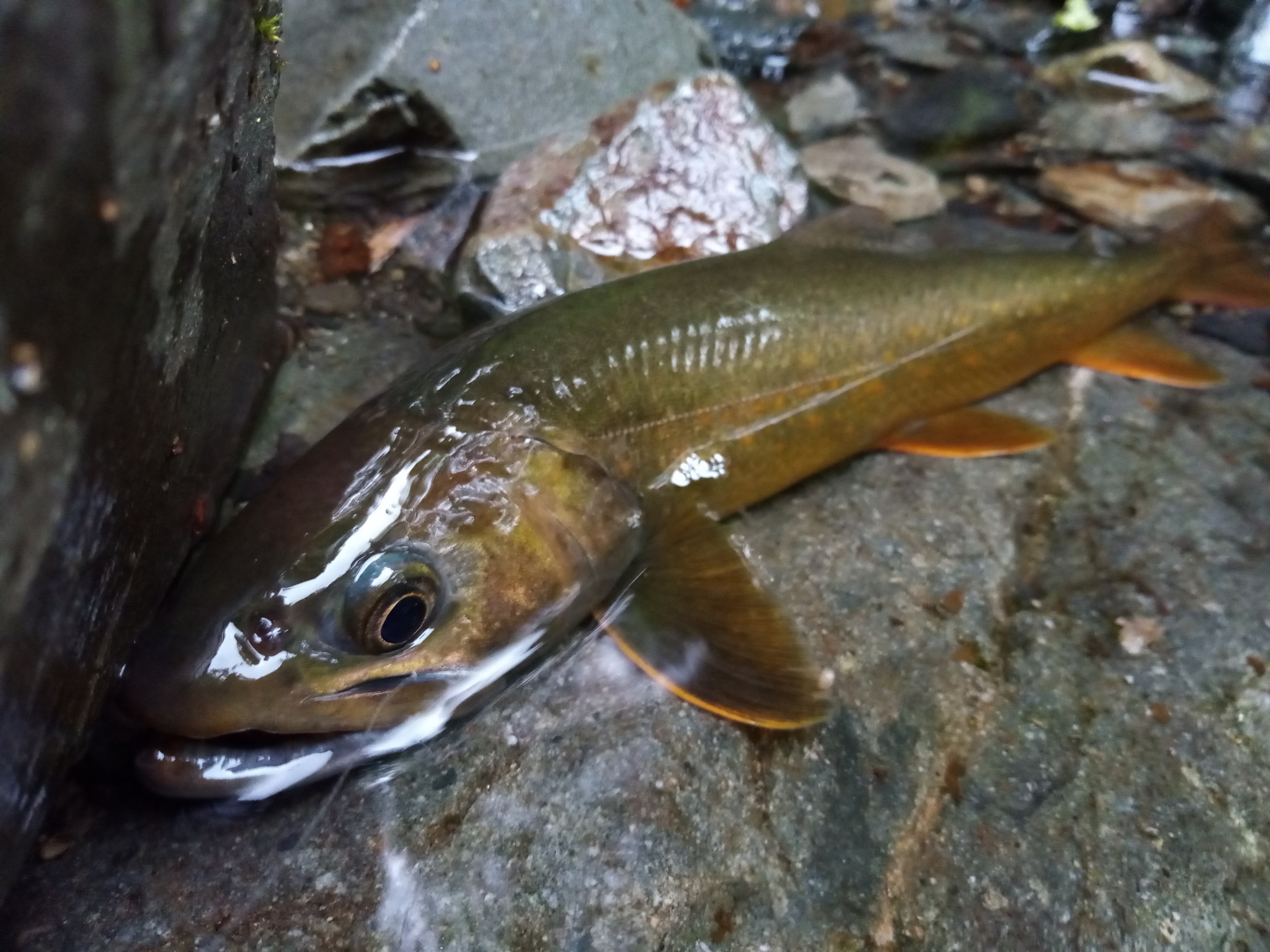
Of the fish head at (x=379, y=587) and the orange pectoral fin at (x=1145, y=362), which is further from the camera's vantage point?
the orange pectoral fin at (x=1145, y=362)

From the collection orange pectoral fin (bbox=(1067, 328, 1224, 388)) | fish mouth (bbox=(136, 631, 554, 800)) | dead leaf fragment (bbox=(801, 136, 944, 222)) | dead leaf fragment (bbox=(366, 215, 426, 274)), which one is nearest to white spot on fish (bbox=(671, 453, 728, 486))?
fish mouth (bbox=(136, 631, 554, 800))

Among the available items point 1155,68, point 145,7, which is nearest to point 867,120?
point 1155,68

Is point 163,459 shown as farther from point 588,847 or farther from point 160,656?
point 588,847

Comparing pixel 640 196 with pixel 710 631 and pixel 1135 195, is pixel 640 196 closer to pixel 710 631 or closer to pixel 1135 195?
pixel 710 631

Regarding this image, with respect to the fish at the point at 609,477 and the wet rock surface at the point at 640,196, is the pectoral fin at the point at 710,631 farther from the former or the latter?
the wet rock surface at the point at 640,196

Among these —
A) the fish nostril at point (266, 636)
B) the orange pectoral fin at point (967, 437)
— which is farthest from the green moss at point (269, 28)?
the orange pectoral fin at point (967, 437)

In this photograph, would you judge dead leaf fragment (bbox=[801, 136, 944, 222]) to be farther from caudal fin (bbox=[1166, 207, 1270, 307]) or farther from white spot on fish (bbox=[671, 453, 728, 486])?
white spot on fish (bbox=[671, 453, 728, 486])

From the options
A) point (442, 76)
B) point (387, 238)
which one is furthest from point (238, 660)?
point (442, 76)
